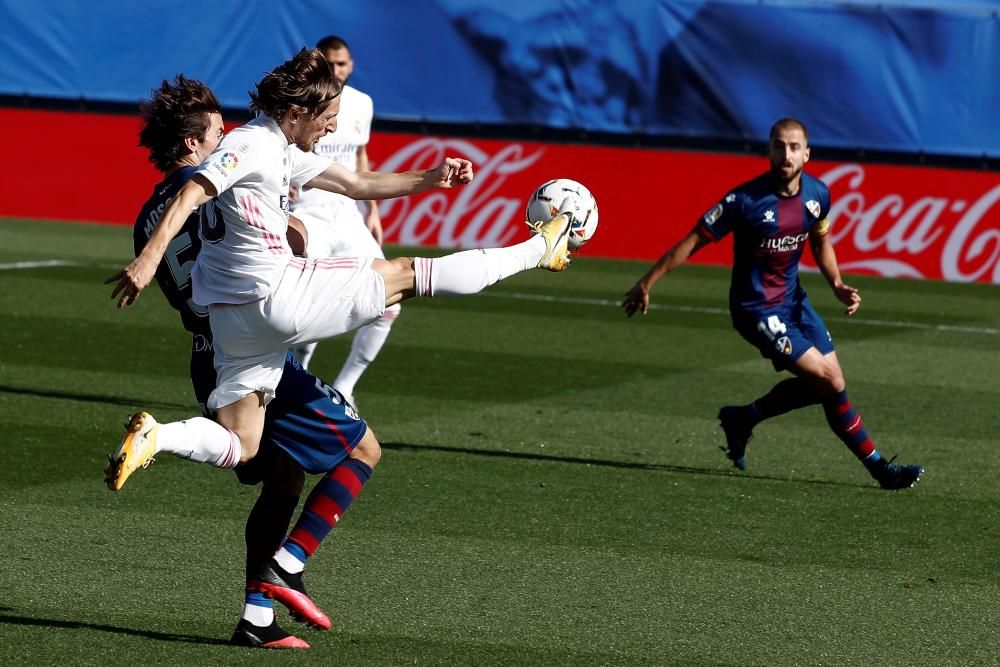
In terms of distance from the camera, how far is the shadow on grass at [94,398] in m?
9.96

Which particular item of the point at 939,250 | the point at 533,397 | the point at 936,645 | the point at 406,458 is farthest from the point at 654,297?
the point at 936,645

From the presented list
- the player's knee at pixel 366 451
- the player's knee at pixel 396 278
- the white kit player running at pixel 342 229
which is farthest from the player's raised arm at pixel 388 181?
the white kit player running at pixel 342 229

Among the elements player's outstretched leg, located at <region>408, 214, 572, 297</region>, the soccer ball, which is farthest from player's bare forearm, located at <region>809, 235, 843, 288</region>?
player's outstretched leg, located at <region>408, 214, 572, 297</region>

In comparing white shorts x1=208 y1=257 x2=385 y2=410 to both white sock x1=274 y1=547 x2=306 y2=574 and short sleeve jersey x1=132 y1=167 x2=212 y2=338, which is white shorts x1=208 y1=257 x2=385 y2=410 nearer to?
short sleeve jersey x1=132 y1=167 x2=212 y2=338

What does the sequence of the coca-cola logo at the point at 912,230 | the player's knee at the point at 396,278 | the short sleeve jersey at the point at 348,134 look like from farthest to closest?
the coca-cola logo at the point at 912,230 < the short sleeve jersey at the point at 348,134 < the player's knee at the point at 396,278

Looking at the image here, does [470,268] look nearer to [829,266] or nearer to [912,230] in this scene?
[829,266]

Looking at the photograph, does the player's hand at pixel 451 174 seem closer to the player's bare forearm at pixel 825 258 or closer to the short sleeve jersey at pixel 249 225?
the short sleeve jersey at pixel 249 225

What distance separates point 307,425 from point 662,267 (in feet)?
11.9

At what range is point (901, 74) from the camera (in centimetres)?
2278

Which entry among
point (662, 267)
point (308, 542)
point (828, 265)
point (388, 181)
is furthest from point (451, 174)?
point (828, 265)

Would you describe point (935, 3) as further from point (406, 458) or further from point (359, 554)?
point (359, 554)

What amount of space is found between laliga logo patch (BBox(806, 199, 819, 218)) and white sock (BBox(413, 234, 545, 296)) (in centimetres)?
356

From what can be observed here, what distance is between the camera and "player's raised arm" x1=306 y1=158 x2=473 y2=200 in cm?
588

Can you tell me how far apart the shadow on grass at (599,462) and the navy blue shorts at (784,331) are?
58 cm
